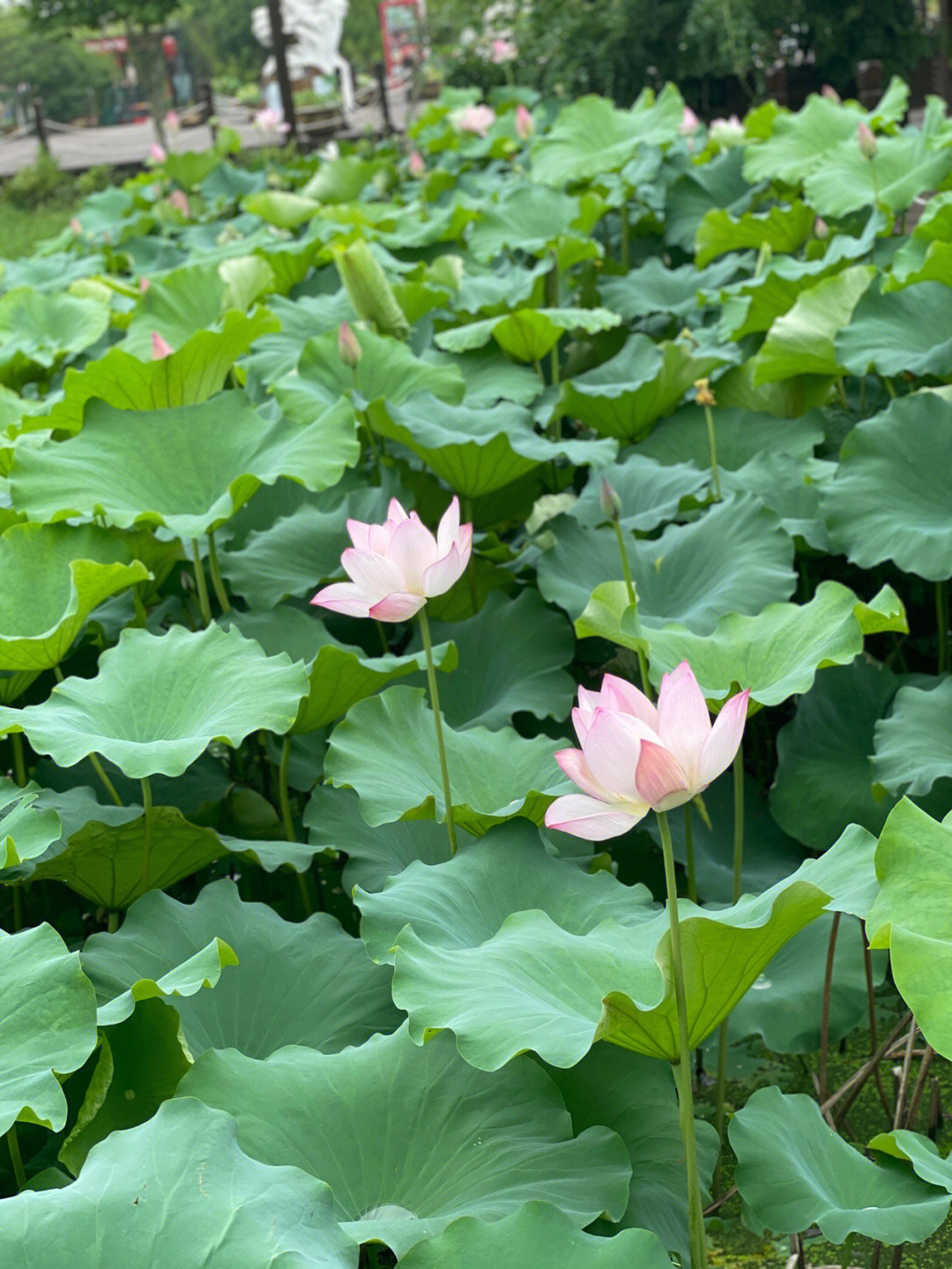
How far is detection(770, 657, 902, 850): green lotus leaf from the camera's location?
4.90ft

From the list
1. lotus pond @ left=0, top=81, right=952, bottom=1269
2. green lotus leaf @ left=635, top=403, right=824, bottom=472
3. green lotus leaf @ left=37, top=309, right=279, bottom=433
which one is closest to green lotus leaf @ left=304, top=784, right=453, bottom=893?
lotus pond @ left=0, top=81, right=952, bottom=1269

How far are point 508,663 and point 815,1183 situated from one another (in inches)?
31.9

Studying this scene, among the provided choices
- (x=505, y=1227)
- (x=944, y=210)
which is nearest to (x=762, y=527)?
(x=944, y=210)

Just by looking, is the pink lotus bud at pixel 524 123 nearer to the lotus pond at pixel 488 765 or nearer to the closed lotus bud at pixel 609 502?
the lotus pond at pixel 488 765

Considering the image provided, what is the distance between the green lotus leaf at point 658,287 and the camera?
2.63 metres

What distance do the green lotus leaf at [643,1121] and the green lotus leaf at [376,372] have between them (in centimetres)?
122

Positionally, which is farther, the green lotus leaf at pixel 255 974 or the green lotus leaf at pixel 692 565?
the green lotus leaf at pixel 692 565

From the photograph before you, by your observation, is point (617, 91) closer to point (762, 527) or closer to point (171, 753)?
point (762, 527)

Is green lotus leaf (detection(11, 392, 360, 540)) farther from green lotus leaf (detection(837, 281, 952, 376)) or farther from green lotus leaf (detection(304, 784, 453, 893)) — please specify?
green lotus leaf (detection(837, 281, 952, 376))

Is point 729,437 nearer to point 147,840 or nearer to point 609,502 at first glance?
point 609,502

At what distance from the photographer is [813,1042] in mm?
1243

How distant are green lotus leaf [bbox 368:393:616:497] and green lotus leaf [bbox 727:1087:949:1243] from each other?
956mm

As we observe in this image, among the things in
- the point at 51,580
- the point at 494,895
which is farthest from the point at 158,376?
the point at 494,895

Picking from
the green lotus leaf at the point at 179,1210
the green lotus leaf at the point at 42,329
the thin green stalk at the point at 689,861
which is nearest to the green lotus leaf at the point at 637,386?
the thin green stalk at the point at 689,861
